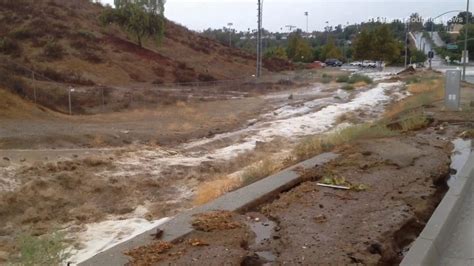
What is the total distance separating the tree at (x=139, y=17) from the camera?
61.3 metres

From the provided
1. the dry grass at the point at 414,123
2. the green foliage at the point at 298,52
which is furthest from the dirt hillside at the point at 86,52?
the green foliage at the point at 298,52

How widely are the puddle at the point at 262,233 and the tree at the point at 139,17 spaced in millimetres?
56970

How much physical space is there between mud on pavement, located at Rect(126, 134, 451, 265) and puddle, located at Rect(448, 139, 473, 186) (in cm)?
20

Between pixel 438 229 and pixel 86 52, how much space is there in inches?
1861

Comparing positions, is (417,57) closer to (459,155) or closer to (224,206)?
(459,155)

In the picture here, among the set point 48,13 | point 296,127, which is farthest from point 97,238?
point 48,13

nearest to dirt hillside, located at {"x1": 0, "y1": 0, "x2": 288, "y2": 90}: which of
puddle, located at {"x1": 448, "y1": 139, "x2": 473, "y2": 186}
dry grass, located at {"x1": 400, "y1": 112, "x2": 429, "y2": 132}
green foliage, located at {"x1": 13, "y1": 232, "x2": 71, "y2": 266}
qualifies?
dry grass, located at {"x1": 400, "y1": 112, "x2": 429, "y2": 132}

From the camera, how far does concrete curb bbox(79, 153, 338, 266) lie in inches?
207

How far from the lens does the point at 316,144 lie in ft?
40.5

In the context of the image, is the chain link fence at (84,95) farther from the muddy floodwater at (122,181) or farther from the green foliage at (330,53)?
the green foliage at (330,53)

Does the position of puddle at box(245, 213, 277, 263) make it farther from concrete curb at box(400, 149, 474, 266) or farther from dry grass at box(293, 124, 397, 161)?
dry grass at box(293, 124, 397, 161)

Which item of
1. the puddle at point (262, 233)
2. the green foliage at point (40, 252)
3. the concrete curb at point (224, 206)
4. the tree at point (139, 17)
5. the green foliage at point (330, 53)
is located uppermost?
the tree at point (139, 17)

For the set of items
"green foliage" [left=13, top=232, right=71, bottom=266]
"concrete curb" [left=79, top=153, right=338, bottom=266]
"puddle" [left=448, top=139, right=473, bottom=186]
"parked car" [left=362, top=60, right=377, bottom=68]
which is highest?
"parked car" [left=362, top=60, right=377, bottom=68]

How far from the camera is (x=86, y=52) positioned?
4997 centimetres
